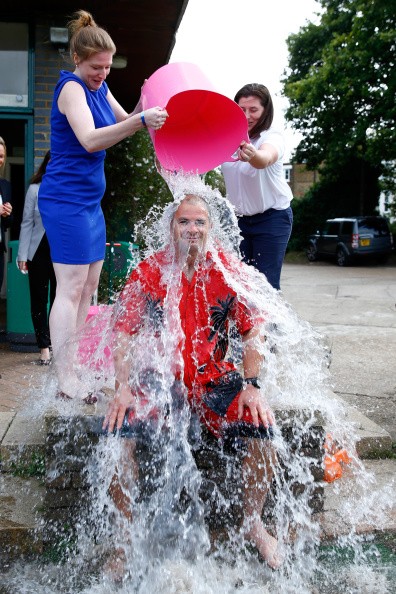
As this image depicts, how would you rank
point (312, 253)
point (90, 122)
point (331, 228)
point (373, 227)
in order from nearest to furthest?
point (90, 122)
point (373, 227)
point (331, 228)
point (312, 253)

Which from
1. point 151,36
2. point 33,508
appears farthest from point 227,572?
point 151,36

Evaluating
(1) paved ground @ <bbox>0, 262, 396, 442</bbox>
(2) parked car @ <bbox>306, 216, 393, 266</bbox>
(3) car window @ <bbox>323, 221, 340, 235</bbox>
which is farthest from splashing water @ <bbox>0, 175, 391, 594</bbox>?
(3) car window @ <bbox>323, 221, 340, 235</bbox>

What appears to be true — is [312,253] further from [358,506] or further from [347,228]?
[358,506]

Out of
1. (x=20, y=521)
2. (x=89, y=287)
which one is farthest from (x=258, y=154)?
(x=20, y=521)

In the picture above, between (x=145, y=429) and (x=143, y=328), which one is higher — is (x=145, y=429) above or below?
below

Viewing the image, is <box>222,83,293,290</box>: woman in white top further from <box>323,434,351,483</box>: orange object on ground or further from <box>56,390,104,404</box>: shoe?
<box>56,390,104,404</box>: shoe

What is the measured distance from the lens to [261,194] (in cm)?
417

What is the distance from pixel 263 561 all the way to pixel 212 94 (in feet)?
6.93

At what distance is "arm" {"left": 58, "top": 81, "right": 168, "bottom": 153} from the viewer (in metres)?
3.07

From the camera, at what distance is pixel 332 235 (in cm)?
2672

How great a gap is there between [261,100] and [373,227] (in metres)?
22.2

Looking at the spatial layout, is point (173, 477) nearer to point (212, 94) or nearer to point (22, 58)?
point (212, 94)

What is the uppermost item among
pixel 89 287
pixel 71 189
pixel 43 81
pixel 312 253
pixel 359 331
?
pixel 43 81

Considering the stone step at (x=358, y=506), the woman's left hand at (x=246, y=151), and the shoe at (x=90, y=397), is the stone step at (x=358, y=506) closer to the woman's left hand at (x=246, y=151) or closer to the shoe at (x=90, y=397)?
the shoe at (x=90, y=397)
